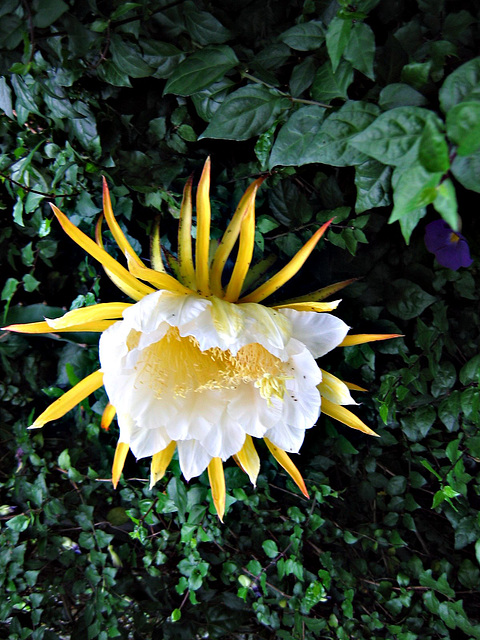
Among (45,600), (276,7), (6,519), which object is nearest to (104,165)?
(276,7)

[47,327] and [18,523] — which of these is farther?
[18,523]

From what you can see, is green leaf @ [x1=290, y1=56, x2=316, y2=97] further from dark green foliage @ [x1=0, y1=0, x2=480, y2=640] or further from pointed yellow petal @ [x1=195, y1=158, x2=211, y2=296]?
pointed yellow petal @ [x1=195, y1=158, x2=211, y2=296]

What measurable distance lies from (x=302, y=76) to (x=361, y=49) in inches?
3.8

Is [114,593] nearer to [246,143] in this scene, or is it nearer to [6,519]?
[6,519]

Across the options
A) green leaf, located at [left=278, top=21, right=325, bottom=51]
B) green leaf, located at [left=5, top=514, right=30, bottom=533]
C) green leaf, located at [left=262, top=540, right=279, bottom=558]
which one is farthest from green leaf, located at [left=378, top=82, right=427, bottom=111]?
green leaf, located at [left=5, top=514, right=30, bottom=533]

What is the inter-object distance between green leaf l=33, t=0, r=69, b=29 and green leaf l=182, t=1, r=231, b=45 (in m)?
0.15

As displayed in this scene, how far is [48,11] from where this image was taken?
553 mm

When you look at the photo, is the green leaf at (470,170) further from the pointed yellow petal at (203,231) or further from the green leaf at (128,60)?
the green leaf at (128,60)

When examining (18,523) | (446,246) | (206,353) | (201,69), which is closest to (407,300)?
(446,246)

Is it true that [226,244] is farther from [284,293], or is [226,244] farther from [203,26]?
[203,26]

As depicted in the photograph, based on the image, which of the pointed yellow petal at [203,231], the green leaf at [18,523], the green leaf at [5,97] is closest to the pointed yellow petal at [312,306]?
the pointed yellow petal at [203,231]

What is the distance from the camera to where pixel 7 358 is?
935 millimetres

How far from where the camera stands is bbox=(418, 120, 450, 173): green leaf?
1.29ft

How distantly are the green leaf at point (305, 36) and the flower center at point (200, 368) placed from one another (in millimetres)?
377
